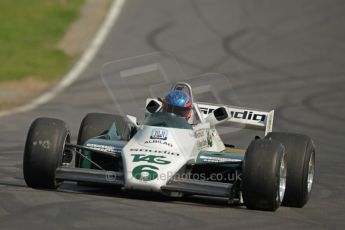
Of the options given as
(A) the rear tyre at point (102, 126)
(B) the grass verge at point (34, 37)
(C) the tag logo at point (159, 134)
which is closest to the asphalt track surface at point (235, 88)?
(C) the tag logo at point (159, 134)

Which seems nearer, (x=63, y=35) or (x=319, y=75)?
(x=319, y=75)

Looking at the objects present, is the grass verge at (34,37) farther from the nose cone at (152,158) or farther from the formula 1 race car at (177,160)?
the nose cone at (152,158)

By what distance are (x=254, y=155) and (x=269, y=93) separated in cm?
1257

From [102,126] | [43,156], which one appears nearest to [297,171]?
[102,126]

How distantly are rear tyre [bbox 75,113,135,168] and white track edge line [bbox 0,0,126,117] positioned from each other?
742cm

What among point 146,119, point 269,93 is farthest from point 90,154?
point 269,93

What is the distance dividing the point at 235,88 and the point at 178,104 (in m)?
11.7

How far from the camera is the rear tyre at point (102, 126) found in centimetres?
1318

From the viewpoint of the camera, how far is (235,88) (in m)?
24.1

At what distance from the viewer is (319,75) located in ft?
83.4

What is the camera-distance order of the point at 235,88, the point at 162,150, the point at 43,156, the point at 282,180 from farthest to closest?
the point at 235,88 → the point at 282,180 → the point at 162,150 → the point at 43,156

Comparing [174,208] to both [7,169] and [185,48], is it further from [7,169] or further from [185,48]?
[185,48]

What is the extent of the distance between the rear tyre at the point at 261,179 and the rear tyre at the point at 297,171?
73 centimetres

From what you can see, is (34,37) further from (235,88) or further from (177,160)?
(177,160)
